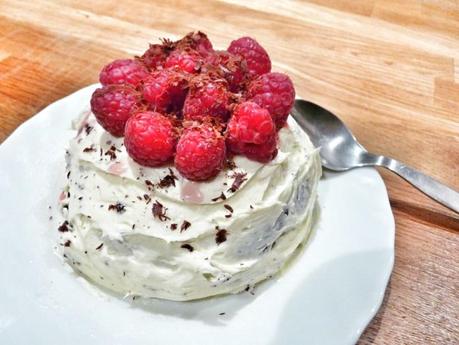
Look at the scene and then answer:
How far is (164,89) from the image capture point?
1174 mm

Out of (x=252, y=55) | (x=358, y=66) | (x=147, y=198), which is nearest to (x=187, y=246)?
(x=147, y=198)

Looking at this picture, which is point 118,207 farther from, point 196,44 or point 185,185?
point 196,44

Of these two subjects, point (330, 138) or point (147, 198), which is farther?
point (330, 138)

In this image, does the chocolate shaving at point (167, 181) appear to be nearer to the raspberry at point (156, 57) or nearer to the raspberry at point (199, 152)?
the raspberry at point (199, 152)

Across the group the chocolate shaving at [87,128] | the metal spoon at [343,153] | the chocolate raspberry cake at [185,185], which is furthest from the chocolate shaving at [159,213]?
the metal spoon at [343,153]

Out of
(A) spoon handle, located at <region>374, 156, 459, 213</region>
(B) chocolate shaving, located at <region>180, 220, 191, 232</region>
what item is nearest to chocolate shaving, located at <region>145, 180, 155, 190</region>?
(B) chocolate shaving, located at <region>180, 220, 191, 232</region>

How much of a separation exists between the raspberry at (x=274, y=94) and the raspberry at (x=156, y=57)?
0.97 ft

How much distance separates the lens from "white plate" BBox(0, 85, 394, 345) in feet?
3.59

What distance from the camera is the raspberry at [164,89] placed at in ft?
3.85

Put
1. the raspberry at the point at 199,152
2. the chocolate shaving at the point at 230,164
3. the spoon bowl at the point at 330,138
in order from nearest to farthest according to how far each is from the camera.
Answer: the raspberry at the point at 199,152
the chocolate shaving at the point at 230,164
the spoon bowl at the point at 330,138

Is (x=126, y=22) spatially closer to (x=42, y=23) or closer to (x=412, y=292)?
(x=42, y=23)

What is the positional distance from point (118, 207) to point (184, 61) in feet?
1.39

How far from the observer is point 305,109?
1.65 m

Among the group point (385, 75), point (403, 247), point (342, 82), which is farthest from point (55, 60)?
point (403, 247)
